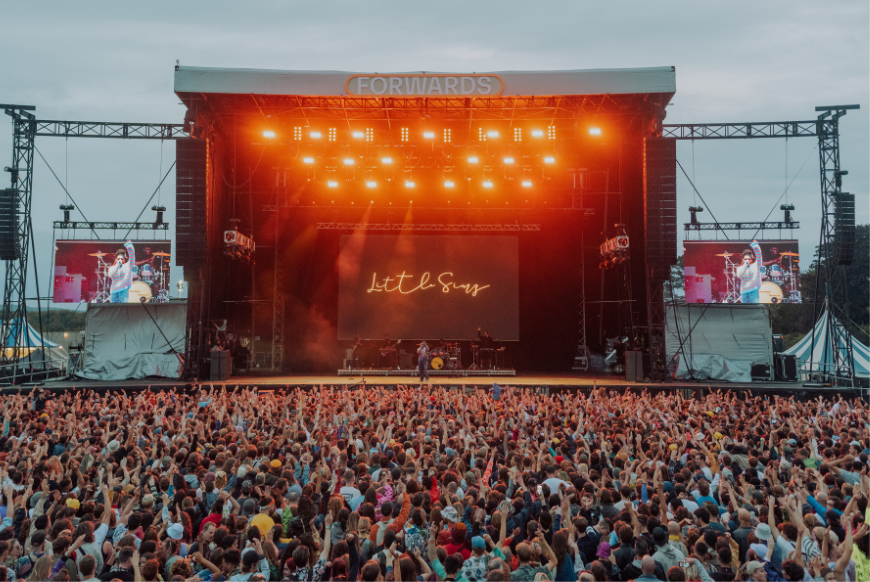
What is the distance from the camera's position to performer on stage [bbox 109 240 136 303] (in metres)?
22.9

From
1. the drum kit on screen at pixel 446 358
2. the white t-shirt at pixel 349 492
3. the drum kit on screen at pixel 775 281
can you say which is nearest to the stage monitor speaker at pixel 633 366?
the drum kit on screen at pixel 446 358

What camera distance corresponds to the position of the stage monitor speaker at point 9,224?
17500 millimetres

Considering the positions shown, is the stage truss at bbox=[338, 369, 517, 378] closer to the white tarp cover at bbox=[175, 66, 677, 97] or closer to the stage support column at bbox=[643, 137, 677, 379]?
the stage support column at bbox=[643, 137, 677, 379]

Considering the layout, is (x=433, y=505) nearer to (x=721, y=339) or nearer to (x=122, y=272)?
(x=721, y=339)

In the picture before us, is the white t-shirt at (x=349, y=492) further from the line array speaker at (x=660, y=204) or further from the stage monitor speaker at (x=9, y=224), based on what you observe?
the stage monitor speaker at (x=9, y=224)

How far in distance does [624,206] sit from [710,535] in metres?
16.0

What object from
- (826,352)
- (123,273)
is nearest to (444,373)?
(826,352)

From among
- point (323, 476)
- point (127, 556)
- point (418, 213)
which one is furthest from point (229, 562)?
point (418, 213)

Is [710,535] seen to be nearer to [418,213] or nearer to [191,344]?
[191,344]

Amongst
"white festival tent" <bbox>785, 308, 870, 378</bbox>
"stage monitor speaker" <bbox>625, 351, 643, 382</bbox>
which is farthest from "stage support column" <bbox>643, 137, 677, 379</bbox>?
"white festival tent" <bbox>785, 308, 870, 378</bbox>

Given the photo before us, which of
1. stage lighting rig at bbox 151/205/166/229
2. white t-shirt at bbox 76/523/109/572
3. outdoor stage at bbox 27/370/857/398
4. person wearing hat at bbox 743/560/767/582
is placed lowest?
outdoor stage at bbox 27/370/857/398

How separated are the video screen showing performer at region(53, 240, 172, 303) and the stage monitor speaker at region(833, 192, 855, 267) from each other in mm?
20953

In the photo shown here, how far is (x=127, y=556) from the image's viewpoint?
157 inches

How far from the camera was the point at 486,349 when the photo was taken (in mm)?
21547
